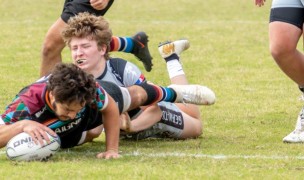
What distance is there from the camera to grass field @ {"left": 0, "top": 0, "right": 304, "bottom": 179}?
6.72 metres

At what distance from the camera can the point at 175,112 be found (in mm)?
8672

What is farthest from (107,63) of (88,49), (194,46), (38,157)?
(194,46)

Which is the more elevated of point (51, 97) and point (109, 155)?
point (51, 97)

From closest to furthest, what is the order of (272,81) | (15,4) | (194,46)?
(272,81)
(194,46)
(15,4)

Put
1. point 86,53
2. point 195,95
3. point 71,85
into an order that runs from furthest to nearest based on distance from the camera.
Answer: point 195,95 → point 86,53 → point 71,85

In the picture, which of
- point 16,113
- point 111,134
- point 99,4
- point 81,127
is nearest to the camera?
point 16,113

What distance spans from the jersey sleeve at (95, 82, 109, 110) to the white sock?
224 centimetres

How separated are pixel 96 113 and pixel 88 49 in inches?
29.6

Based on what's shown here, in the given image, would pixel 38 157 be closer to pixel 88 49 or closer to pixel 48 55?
pixel 88 49

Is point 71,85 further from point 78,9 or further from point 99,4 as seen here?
point 78,9

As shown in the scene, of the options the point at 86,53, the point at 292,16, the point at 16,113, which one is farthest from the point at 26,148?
the point at 292,16

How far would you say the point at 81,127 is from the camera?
292 inches

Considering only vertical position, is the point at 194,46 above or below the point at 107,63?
below

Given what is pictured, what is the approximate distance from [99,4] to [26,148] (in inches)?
106
